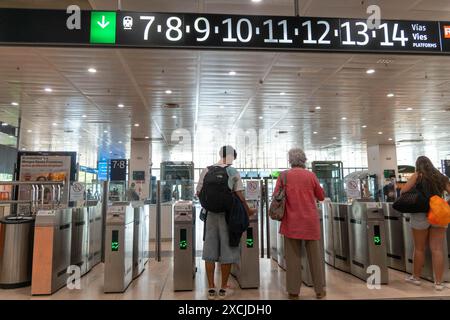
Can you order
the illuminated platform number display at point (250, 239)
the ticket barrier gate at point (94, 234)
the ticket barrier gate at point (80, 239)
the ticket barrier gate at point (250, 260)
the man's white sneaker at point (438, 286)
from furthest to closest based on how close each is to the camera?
1. the ticket barrier gate at point (94, 234)
2. the ticket barrier gate at point (80, 239)
3. the illuminated platform number display at point (250, 239)
4. the ticket barrier gate at point (250, 260)
5. the man's white sneaker at point (438, 286)

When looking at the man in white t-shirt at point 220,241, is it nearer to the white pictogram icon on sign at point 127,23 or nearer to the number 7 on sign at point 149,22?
the number 7 on sign at point 149,22

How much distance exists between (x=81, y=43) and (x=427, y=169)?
12.5 ft

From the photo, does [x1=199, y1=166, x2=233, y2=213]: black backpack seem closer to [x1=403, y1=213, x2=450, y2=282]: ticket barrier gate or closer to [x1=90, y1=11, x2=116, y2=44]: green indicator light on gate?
[x1=90, y1=11, x2=116, y2=44]: green indicator light on gate

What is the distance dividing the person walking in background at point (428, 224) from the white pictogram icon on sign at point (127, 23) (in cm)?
339

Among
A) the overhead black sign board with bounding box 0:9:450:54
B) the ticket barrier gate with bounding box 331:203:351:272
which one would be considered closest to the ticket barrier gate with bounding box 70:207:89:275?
the overhead black sign board with bounding box 0:9:450:54

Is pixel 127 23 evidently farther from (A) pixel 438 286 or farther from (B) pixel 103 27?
(A) pixel 438 286

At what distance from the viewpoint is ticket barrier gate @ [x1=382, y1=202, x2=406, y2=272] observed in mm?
4908

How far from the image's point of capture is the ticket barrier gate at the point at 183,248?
3906 millimetres

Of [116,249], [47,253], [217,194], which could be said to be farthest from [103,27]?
[47,253]

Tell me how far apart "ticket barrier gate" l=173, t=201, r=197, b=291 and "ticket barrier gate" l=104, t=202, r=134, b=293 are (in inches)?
22.9

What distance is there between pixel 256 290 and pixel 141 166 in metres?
11.6

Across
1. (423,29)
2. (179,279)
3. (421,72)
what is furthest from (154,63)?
(421,72)

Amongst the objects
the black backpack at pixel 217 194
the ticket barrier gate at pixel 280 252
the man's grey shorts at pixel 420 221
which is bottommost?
the ticket barrier gate at pixel 280 252

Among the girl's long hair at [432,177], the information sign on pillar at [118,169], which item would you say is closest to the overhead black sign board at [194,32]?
the girl's long hair at [432,177]
